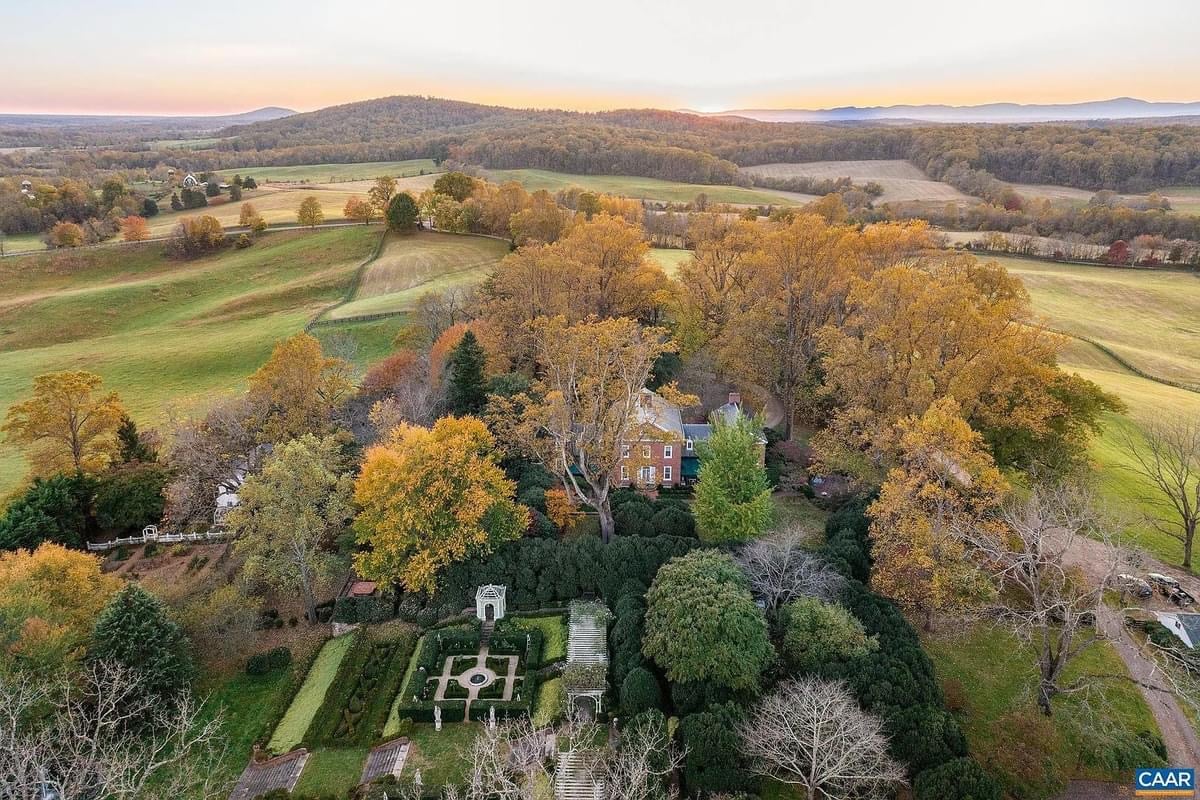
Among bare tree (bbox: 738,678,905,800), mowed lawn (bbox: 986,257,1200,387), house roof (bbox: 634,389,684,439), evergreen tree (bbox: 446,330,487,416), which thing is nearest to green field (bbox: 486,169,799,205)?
mowed lawn (bbox: 986,257,1200,387)

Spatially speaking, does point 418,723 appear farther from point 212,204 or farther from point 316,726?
point 212,204

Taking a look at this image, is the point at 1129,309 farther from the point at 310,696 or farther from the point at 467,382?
the point at 310,696

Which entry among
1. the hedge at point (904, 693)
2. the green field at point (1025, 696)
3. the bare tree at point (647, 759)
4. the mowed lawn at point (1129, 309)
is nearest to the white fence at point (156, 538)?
the bare tree at point (647, 759)

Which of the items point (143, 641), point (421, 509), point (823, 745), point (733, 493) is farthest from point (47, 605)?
point (733, 493)

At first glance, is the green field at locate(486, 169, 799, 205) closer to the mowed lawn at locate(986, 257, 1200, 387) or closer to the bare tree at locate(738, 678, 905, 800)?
the mowed lawn at locate(986, 257, 1200, 387)

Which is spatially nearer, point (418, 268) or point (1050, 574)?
point (1050, 574)

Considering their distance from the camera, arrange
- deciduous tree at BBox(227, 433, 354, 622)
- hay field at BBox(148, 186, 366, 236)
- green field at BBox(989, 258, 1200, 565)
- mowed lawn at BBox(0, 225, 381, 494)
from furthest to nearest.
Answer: hay field at BBox(148, 186, 366, 236)
mowed lawn at BBox(0, 225, 381, 494)
green field at BBox(989, 258, 1200, 565)
deciduous tree at BBox(227, 433, 354, 622)

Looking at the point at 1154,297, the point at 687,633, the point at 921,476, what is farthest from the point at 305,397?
the point at 1154,297
